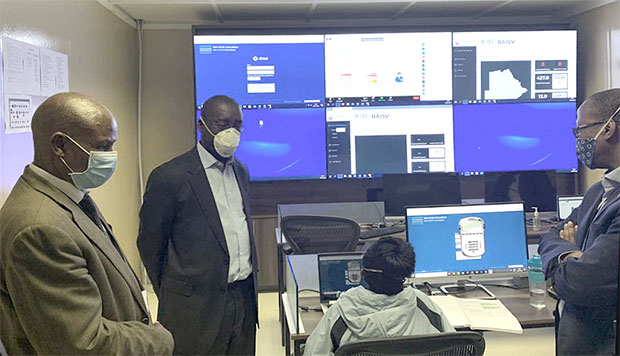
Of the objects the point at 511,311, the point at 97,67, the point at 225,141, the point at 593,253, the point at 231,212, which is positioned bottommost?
the point at 511,311

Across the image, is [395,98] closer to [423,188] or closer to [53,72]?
[423,188]

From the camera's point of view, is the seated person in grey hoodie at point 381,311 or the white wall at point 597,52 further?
the white wall at point 597,52

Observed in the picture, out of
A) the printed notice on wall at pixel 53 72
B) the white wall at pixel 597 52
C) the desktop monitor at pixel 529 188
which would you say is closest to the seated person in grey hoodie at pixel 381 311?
the printed notice on wall at pixel 53 72

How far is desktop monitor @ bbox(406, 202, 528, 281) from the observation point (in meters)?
2.59

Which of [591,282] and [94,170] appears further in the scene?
[591,282]

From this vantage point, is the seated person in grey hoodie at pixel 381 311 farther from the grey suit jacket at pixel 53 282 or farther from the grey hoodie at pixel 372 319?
the grey suit jacket at pixel 53 282

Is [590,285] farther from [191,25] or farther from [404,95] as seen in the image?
[191,25]

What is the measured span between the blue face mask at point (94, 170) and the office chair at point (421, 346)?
0.80m

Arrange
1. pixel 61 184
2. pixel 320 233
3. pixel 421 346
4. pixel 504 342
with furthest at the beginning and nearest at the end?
pixel 320 233, pixel 504 342, pixel 421 346, pixel 61 184

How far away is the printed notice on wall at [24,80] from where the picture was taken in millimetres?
2203

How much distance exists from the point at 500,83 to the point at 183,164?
10.6ft

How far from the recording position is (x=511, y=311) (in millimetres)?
2354

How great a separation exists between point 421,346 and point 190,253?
1086 millimetres

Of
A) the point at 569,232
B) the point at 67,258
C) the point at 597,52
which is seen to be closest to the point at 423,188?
the point at 597,52
